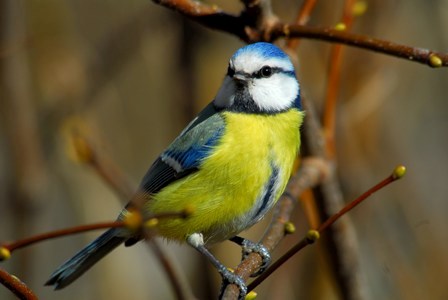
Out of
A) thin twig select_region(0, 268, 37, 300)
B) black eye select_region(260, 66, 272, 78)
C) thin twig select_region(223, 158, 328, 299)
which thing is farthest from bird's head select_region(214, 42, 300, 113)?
thin twig select_region(0, 268, 37, 300)

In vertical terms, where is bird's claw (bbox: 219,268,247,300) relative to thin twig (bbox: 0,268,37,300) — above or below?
below

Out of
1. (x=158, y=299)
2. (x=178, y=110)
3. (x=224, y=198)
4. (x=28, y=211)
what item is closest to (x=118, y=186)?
(x=224, y=198)

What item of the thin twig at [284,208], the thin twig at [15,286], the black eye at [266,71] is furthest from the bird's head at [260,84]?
the thin twig at [15,286]

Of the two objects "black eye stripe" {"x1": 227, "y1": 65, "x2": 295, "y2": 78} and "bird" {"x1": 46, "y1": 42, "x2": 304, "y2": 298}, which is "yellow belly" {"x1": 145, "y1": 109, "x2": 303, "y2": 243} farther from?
"black eye stripe" {"x1": 227, "y1": 65, "x2": 295, "y2": 78}

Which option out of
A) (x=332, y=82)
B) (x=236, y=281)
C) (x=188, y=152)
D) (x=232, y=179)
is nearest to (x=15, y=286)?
(x=236, y=281)

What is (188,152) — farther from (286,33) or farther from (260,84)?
(286,33)

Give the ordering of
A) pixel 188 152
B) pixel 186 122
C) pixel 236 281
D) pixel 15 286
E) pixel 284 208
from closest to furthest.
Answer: pixel 15 286 < pixel 236 281 < pixel 284 208 < pixel 188 152 < pixel 186 122

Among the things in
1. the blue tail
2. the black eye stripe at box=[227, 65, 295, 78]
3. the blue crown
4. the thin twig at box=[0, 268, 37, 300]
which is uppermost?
the blue crown

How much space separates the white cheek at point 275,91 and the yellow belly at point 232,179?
53 millimetres

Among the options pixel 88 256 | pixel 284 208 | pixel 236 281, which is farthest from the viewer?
pixel 88 256

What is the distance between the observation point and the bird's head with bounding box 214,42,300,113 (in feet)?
8.30

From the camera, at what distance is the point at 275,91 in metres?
2.66

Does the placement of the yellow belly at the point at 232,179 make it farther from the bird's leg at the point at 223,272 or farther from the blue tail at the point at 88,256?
the blue tail at the point at 88,256

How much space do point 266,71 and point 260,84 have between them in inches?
2.2
